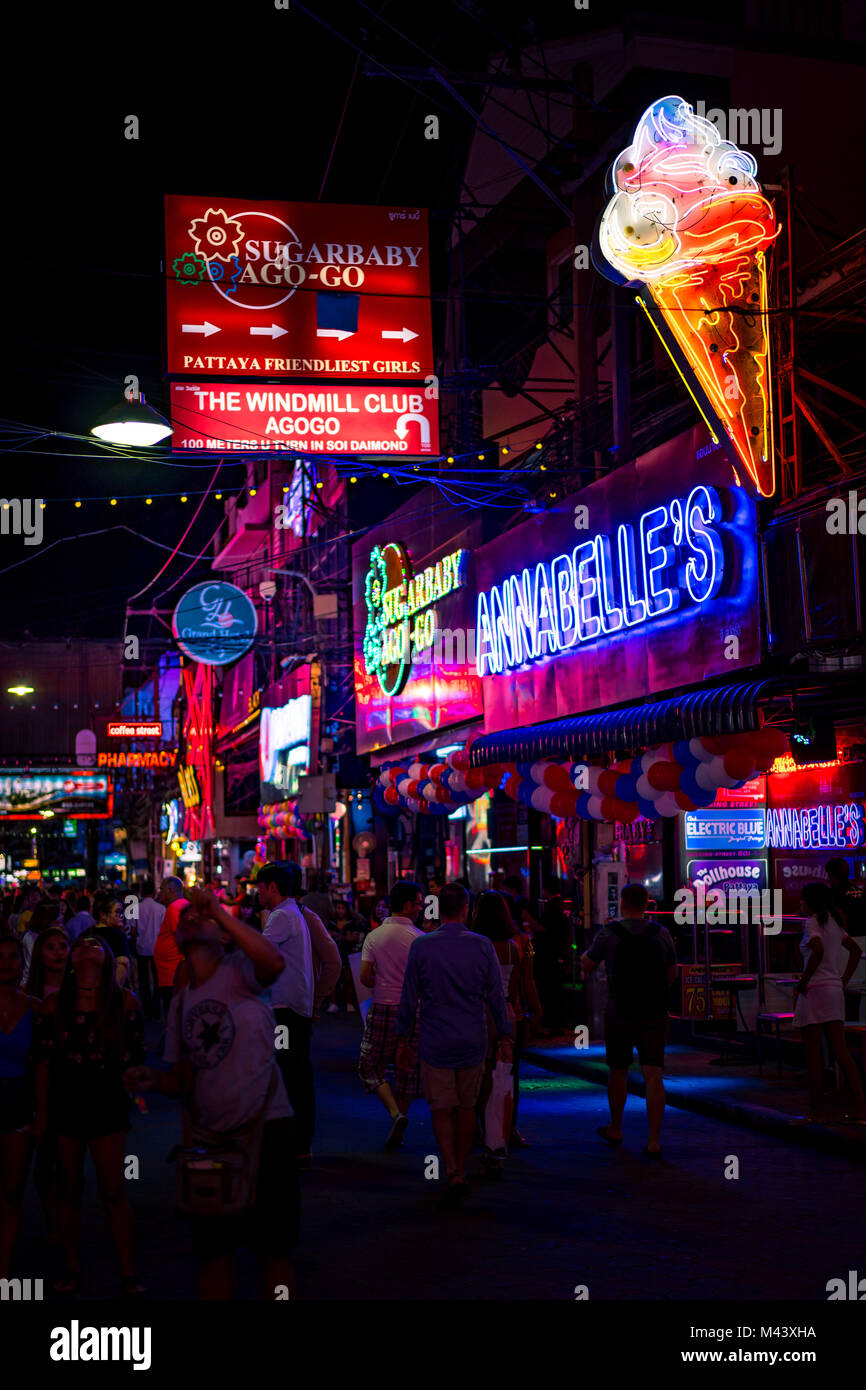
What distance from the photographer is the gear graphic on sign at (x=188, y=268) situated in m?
15.2

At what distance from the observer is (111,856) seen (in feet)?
325

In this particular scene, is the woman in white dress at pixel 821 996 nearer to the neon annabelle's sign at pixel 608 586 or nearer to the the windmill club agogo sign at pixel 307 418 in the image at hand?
the neon annabelle's sign at pixel 608 586

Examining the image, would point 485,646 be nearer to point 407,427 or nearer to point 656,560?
point 656,560

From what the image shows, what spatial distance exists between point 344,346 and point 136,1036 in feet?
30.9

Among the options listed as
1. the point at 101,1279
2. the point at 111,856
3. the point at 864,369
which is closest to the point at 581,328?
the point at 864,369

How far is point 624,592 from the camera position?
60.6ft

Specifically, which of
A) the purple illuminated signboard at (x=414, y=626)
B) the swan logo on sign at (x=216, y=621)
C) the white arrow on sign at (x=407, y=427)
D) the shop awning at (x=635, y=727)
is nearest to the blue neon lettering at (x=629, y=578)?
the shop awning at (x=635, y=727)

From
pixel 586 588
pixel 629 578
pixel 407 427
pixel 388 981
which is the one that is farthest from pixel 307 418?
pixel 388 981

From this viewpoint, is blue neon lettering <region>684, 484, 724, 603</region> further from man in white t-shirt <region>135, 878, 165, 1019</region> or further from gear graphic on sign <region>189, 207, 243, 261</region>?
man in white t-shirt <region>135, 878, 165, 1019</region>

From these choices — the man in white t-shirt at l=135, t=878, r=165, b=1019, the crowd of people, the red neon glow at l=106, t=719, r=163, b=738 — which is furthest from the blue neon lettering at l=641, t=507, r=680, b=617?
the red neon glow at l=106, t=719, r=163, b=738

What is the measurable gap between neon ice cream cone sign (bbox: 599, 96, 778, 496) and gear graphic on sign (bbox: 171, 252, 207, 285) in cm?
429

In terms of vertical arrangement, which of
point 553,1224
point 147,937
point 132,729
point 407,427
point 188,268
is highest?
point 188,268

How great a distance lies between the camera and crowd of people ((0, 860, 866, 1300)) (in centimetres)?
607

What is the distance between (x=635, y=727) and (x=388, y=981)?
5981 mm
